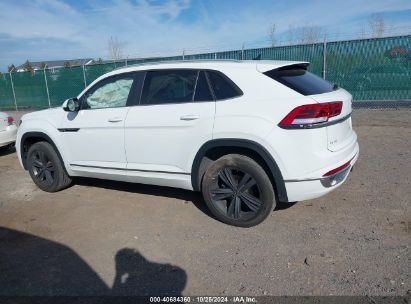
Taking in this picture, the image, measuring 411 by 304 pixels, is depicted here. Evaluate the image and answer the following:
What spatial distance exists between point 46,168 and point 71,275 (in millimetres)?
2592

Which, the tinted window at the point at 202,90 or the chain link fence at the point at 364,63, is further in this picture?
the chain link fence at the point at 364,63

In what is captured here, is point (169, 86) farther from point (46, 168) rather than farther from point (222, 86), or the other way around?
point (46, 168)

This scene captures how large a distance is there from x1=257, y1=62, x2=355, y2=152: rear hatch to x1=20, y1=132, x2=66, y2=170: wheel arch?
319 cm

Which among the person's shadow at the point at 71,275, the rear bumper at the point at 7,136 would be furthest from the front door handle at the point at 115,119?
the rear bumper at the point at 7,136

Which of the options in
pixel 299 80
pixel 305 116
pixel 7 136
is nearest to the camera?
pixel 305 116

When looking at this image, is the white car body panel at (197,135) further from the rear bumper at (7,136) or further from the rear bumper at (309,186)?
the rear bumper at (7,136)

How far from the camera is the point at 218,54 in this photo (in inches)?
528

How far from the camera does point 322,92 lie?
3709 mm

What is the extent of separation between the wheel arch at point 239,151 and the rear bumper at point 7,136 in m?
5.72

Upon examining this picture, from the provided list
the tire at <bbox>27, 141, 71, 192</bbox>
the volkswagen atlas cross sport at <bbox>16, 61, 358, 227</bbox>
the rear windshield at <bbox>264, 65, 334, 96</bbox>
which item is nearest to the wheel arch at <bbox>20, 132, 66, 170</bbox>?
the tire at <bbox>27, 141, 71, 192</bbox>

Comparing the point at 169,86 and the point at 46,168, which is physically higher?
the point at 169,86

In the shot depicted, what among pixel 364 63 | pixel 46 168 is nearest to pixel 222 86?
pixel 46 168

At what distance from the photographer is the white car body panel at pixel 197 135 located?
347 centimetres

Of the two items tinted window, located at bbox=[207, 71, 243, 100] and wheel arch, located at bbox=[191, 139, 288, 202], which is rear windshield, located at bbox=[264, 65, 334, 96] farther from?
wheel arch, located at bbox=[191, 139, 288, 202]
